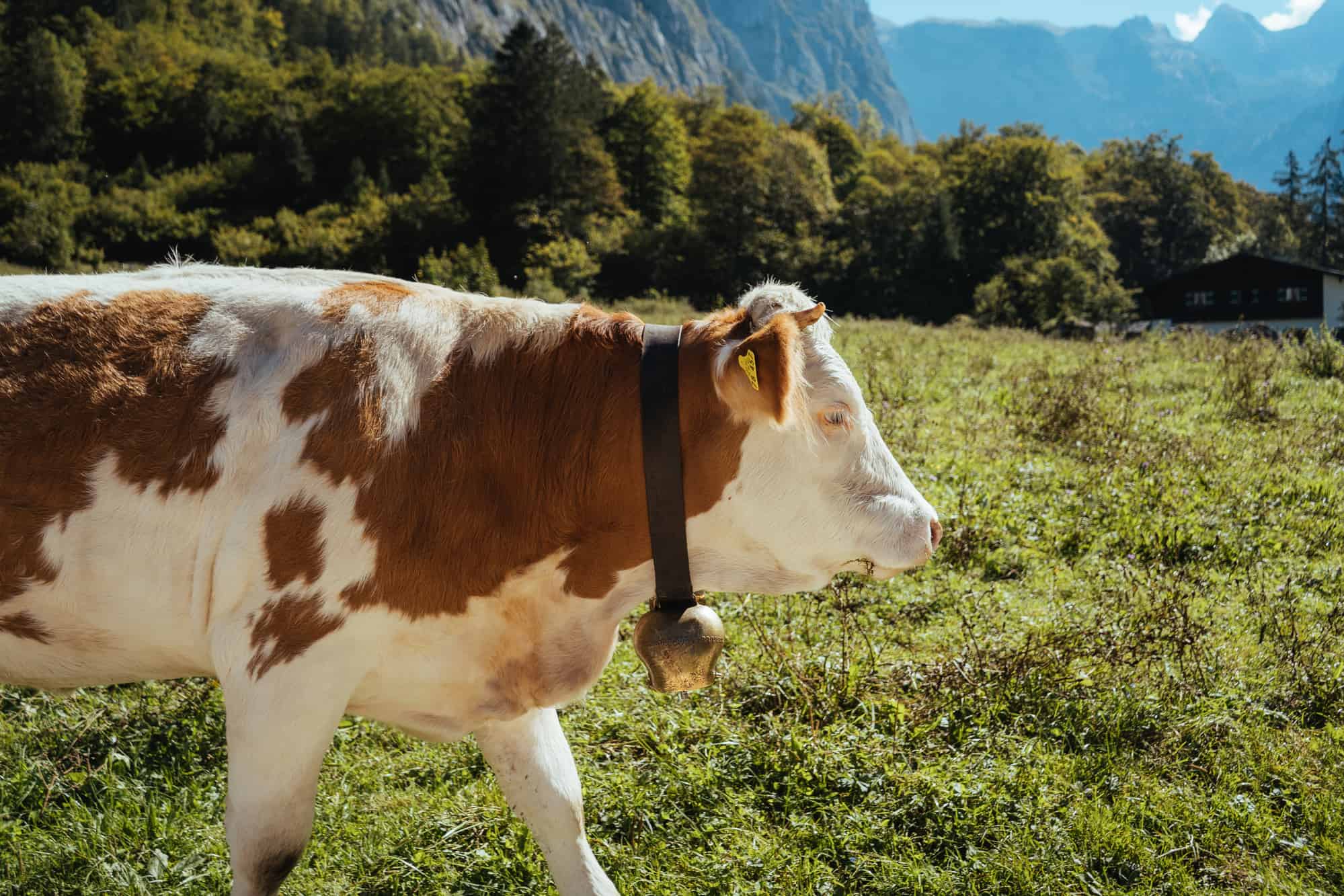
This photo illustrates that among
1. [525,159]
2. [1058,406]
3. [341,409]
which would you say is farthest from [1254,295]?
[341,409]

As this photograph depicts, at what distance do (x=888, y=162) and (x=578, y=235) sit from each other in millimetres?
36773

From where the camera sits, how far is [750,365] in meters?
2.16

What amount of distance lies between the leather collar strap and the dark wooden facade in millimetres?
51108

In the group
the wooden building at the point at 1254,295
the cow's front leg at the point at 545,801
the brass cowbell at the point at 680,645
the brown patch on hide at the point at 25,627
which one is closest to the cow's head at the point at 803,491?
the brass cowbell at the point at 680,645

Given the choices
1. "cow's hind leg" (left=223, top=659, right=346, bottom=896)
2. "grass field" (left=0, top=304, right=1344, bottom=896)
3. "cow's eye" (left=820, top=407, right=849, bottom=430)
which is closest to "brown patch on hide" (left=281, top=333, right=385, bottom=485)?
"cow's hind leg" (left=223, top=659, right=346, bottom=896)

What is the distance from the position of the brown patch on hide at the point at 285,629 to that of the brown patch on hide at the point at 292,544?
5cm

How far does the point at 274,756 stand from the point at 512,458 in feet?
2.96

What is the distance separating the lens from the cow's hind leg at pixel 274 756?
6.79 ft

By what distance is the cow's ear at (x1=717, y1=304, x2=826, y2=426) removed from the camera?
7.06 ft

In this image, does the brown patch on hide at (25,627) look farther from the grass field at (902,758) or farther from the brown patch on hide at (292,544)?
the grass field at (902,758)

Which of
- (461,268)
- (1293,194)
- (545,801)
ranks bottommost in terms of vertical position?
(545,801)

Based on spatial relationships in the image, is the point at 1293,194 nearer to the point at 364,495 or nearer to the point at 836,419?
the point at 836,419

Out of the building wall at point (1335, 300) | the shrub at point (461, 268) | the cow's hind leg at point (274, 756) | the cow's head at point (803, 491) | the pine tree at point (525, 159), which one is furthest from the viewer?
the pine tree at point (525, 159)

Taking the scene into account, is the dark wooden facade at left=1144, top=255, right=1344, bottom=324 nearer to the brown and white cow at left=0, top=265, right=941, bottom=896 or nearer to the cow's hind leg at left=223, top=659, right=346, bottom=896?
the brown and white cow at left=0, top=265, right=941, bottom=896
